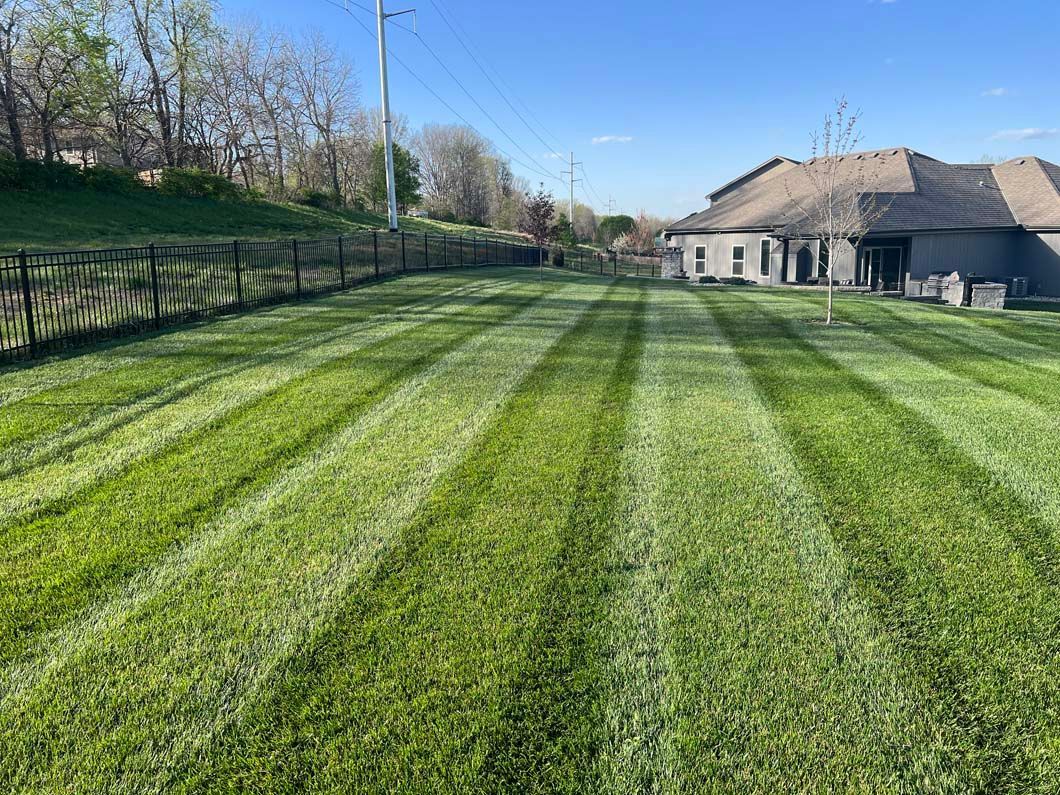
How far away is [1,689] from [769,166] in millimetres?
40592

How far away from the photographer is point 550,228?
27.8m

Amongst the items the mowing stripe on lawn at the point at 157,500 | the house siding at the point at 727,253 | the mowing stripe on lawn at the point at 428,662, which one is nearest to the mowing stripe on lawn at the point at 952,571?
the mowing stripe on lawn at the point at 428,662

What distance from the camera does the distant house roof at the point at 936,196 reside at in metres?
25.8

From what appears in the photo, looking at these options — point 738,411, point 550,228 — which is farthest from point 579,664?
point 550,228

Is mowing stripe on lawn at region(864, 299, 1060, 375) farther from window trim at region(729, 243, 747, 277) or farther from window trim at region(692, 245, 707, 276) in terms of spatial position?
window trim at region(692, 245, 707, 276)

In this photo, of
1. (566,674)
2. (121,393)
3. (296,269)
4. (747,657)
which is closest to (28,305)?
(121,393)

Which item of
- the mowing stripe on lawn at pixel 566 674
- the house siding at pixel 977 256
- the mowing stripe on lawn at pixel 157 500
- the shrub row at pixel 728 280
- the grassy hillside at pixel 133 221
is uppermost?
the grassy hillside at pixel 133 221

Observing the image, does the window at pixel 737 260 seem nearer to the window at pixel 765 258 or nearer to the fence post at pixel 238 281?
the window at pixel 765 258

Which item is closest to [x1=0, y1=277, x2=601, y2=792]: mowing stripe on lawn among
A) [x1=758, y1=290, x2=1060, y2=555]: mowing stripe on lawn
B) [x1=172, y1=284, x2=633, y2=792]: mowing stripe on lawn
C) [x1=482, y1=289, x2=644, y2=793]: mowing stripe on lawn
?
[x1=172, y1=284, x2=633, y2=792]: mowing stripe on lawn

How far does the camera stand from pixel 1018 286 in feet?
86.5

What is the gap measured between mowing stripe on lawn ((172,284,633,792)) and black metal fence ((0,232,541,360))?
6.59 meters

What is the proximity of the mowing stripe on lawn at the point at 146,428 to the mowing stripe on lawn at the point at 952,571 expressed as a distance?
4685mm

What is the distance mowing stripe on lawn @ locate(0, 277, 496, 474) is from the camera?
4.89 meters

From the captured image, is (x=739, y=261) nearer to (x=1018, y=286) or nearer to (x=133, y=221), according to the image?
(x=1018, y=286)
